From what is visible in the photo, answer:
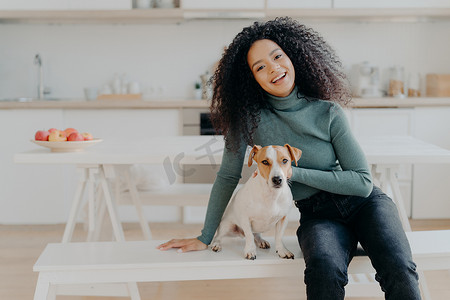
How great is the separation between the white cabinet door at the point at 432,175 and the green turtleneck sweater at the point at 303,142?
86.5 inches

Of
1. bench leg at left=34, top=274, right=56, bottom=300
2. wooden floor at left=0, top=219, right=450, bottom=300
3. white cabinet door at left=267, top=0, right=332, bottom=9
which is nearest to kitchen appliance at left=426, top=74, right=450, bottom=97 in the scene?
white cabinet door at left=267, top=0, right=332, bottom=9

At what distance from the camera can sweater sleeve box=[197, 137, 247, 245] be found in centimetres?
182

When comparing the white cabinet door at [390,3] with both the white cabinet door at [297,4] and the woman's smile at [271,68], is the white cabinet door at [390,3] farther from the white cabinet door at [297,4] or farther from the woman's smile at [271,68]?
the woman's smile at [271,68]

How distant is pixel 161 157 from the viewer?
224 centimetres

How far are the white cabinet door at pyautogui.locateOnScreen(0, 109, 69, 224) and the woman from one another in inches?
85.8

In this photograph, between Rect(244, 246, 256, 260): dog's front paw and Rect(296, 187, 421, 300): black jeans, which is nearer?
Rect(296, 187, 421, 300): black jeans

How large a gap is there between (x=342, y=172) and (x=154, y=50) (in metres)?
2.91

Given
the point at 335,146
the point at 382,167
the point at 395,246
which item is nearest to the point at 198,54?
the point at 382,167

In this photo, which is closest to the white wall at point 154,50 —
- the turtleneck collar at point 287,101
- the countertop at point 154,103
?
the countertop at point 154,103

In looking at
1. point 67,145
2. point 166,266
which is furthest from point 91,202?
point 166,266

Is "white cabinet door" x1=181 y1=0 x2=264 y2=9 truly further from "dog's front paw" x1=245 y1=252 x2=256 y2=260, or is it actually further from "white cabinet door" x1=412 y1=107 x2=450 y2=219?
"dog's front paw" x1=245 y1=252 x2=256 y2=260

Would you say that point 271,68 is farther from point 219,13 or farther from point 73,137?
point 219,13

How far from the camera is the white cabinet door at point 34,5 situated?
3.85 m

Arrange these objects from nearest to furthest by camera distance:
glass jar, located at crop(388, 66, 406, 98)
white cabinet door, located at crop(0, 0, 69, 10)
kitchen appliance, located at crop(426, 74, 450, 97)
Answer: white cabinet door, located at crop(0, 0, 69, 10)
kitchen appliance, located at crop(426, 74, 450, 97)
glass jar, located at crop(388, 66, 406, 98)
